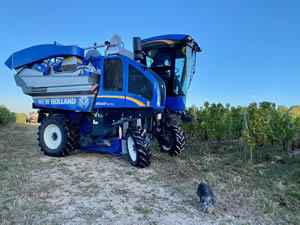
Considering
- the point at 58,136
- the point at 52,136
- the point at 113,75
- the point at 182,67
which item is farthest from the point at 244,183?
the point at 52,136

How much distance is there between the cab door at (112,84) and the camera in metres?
6.45

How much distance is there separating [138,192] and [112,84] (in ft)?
11.1

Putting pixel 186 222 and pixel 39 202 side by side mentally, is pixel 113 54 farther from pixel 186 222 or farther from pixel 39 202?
pixel 186 222

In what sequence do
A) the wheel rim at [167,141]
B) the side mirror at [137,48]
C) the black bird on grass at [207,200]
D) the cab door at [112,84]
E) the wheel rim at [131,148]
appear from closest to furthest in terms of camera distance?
the black bird on grass at [207,200] < the side mirror at [137,48] < the wheel rim at [131,148] < the cab door at [112,84] < the wheel rim at [167,141]

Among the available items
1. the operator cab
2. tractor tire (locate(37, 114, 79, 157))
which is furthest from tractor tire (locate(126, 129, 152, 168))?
tractor tire (locate(37, 114, 79, 157))

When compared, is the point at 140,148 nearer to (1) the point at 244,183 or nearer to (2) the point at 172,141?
(2) the point at 172,141

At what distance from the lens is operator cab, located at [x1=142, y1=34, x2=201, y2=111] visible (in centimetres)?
742

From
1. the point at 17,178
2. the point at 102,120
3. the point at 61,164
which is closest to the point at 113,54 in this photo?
the point at 102,120

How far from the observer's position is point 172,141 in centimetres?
789

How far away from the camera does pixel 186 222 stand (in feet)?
10.7

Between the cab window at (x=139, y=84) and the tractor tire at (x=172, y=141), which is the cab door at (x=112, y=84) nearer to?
the cab window at (x=139, y=84)

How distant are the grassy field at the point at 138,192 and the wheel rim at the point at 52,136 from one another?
23.9 inches

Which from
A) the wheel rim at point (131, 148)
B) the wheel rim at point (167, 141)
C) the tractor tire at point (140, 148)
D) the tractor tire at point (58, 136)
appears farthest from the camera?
the wheel rim at point (167, 141)

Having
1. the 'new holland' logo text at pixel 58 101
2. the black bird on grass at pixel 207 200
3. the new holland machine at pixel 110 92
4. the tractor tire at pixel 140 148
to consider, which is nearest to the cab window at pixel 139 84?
the new holland machine at pixel 110 92
